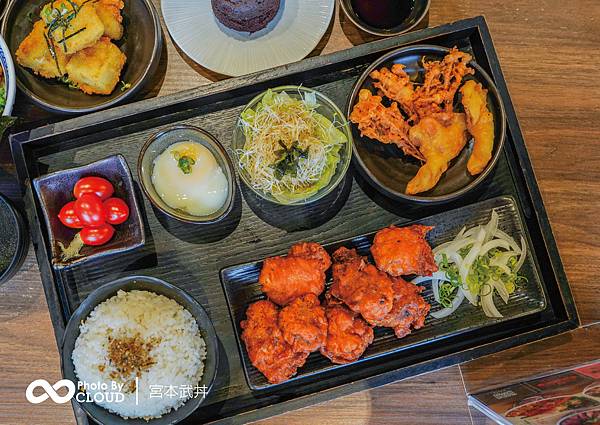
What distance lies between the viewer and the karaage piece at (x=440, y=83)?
9.82 ft

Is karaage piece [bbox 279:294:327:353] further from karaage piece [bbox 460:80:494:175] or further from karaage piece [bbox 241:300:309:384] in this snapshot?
karaage piece [bbox 460:80:494:175]

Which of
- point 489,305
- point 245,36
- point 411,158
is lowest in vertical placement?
point 489,305

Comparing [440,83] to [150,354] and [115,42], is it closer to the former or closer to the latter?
[115,42]

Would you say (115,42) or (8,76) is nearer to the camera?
(8,76)

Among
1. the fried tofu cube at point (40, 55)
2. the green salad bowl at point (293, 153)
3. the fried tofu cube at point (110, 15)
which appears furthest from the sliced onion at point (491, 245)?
the fried tofu cube at point (40, 55)

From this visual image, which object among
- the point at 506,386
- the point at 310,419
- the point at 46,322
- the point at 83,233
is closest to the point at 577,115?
the point at 506,386

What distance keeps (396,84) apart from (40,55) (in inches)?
70.9

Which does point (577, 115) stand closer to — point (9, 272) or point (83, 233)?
point (83, 233)

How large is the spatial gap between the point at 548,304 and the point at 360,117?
1.38 meters

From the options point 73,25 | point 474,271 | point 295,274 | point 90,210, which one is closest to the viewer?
point 90,210

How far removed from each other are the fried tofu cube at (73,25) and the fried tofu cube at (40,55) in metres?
0.05

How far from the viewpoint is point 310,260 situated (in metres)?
2.90

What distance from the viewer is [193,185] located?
117 inches

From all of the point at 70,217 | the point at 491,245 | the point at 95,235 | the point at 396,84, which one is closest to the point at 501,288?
the point at 491,245
